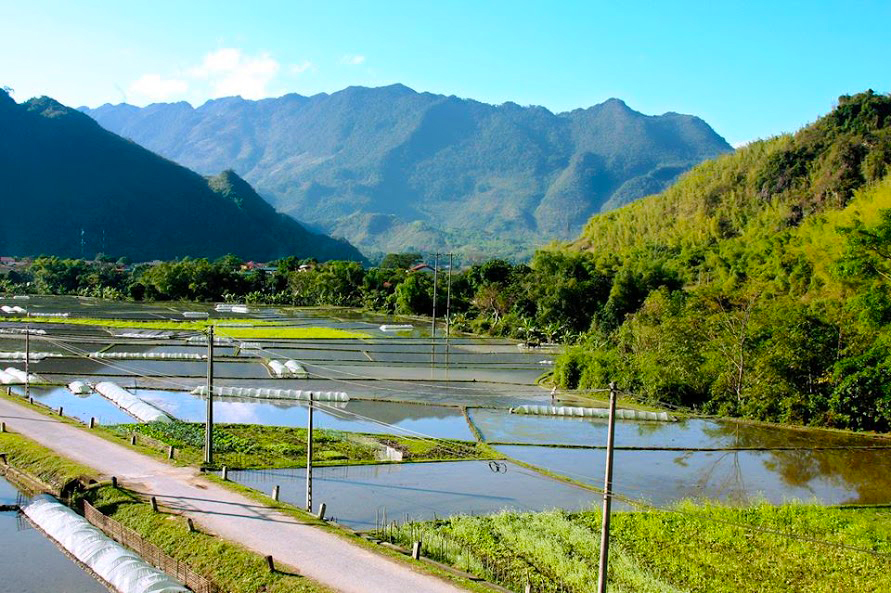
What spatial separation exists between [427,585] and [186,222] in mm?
138600

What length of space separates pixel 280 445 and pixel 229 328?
29.8m

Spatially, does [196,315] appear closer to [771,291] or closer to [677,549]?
[771,291]

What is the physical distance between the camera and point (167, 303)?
71562mm

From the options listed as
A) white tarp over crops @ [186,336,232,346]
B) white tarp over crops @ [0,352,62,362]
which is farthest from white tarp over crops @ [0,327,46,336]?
white tarp over crops @ [186,336,232,346]

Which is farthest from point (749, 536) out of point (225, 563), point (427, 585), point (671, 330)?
point (671, 330)

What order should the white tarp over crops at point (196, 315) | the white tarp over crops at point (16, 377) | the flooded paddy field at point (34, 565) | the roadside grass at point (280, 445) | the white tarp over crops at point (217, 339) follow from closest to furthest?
the flooded paddy field at point (34, 565) < the roadside grass at point (280, 445) < the white tarp over crops at point (16, 377) < the white tarp over crops at point (217, 339) < the white tarp over crops at point (196, 315)

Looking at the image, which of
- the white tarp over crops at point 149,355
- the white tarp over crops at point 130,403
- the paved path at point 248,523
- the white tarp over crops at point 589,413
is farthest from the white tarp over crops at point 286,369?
the paved path at point 248,523

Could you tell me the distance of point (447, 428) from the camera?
23391 mm

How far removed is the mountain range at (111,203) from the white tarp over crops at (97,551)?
390 feet

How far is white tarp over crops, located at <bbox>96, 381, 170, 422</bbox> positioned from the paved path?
2.89 meters

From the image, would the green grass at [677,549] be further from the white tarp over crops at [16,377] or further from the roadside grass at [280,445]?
the white tarp over crops at [16,377]

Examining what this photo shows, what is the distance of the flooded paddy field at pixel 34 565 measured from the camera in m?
12.4

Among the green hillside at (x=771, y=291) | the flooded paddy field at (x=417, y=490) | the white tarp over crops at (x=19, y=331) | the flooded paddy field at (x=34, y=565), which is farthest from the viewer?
the white tarp over crops at (x=19, y=331)

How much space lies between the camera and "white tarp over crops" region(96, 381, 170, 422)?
75.2ft
